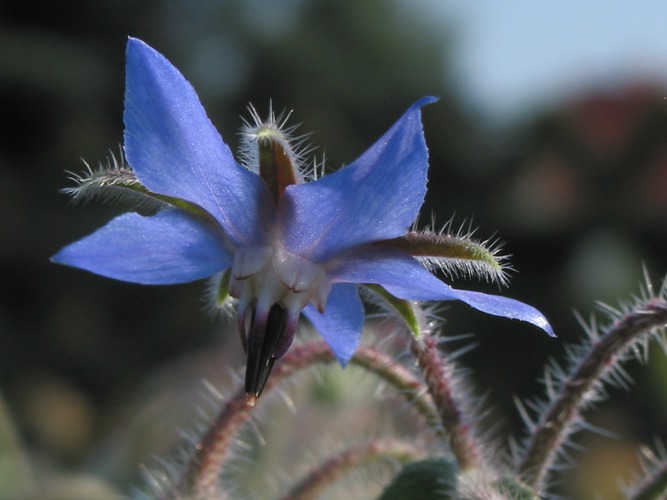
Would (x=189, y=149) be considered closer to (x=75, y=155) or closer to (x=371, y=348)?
(x=371, y=348)

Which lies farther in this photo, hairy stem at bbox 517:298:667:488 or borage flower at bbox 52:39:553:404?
hairy stem at bbox 517:298:667:488

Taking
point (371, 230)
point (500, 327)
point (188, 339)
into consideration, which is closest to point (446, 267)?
point (371, 230)

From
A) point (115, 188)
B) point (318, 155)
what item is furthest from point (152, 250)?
point (318, 155)

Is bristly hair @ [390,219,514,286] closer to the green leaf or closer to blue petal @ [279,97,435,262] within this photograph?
blue petal @ [279,97,435,262]

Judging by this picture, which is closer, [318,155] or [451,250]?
[451,250]

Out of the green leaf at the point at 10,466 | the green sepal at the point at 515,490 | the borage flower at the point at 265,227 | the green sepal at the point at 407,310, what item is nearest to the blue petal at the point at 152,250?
the borage flower at the point at 265,227

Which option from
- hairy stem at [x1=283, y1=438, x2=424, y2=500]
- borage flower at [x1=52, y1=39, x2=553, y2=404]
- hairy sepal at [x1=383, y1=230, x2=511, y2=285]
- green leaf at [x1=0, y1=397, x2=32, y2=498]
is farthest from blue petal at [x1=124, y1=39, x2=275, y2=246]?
green leaf at [x1=0, y1=397, x2=32, y2=498]

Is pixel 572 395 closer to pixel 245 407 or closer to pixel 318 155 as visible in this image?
pixel 245 407
